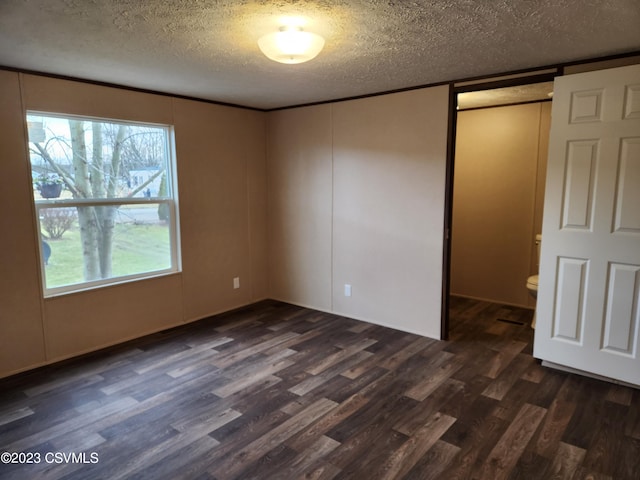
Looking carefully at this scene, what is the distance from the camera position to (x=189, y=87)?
12.0 feet

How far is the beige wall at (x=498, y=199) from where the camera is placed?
4539 mm

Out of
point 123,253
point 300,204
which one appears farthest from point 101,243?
point 300,204

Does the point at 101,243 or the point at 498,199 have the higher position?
the point at 498,199

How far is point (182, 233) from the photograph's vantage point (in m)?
4.16

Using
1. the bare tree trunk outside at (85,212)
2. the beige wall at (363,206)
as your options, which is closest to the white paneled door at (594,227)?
the beige wall at (363,206)

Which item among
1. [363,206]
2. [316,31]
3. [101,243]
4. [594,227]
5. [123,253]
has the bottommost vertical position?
[123,253]

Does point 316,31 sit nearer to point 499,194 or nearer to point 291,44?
point 291,44

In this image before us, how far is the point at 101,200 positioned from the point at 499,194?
4.23 m

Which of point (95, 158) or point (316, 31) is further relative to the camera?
point (95, 158)

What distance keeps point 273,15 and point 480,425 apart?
102 inches

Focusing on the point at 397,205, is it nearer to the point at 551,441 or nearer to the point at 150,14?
the point at 551,441

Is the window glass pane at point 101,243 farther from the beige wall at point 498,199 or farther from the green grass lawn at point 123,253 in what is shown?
the beige wall at point 498,199

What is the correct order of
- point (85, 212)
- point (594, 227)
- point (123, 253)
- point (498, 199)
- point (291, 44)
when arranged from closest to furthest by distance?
point (291, 44) → point (594, 227) → point (85, 212) → point (123, 253) → point (498, 199)

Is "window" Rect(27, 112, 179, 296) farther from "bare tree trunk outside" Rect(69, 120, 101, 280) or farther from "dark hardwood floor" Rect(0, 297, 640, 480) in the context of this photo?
"dark hardwood floor" Rect(0, 297, 640, 480)
